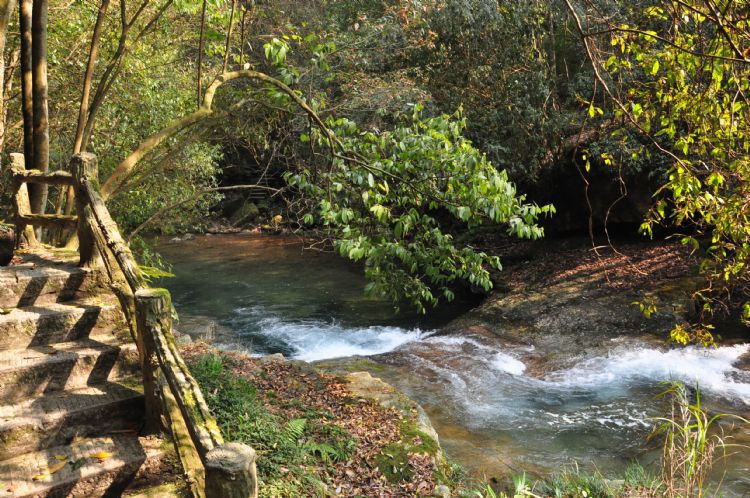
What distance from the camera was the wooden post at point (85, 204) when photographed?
5.65m

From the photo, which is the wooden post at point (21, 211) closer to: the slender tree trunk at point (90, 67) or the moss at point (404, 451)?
the slender tree trunk at point (90, 67)

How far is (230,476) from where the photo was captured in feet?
9.37

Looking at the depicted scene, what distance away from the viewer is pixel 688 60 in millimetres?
4605

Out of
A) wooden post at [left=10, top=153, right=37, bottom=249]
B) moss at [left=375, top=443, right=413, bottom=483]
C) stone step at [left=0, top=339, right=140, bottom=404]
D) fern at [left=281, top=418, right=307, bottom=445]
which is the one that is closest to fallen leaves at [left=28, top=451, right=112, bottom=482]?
stone step at [left=0, top=339, right=140, bottom=404]

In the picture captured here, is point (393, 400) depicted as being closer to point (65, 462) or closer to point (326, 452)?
point (326, 452)

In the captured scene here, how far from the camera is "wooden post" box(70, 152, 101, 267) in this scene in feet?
18.5

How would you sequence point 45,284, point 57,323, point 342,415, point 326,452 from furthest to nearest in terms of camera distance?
point 342,415 → point 326,452 → point 45,284 → point 57,323

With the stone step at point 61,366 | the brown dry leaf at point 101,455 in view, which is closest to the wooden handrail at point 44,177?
the stone step at point 61,366

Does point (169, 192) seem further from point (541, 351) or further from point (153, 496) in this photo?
point (153, 496)

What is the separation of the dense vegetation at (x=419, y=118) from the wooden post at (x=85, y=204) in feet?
2.62

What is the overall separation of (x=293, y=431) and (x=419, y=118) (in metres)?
5.69

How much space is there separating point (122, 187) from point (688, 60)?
667 cm

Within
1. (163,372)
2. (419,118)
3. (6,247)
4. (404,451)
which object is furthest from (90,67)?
(404,451)

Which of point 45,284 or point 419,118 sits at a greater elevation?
point 419,118
